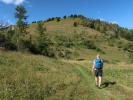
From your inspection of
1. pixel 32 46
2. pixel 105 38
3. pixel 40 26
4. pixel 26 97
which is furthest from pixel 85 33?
pixel 26 97

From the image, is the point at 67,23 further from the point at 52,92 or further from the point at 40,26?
the point at 52,92

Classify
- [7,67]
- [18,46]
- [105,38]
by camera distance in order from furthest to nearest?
[105,38]
[18,46]
[7,67]

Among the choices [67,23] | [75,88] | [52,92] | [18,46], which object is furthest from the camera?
[67,23]

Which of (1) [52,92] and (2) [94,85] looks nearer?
(1) [52,92]

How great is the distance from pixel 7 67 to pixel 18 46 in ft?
140

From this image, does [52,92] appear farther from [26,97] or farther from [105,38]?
[105,38]

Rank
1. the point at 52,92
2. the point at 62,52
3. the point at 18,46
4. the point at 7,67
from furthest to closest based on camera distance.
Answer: the point at 62,52 → the point at 18,46 → the point at 7,67 → the point at 52,92

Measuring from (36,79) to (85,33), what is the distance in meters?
112

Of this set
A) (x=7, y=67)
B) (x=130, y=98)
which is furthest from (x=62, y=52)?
(x=130, y=98)

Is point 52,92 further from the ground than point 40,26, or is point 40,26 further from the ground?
point 40,26

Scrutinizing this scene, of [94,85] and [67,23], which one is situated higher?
[67,23]

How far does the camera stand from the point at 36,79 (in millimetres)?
24281

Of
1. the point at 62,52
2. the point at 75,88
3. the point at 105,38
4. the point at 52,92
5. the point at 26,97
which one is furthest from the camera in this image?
the point at 105,38

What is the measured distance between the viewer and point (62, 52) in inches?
3391
